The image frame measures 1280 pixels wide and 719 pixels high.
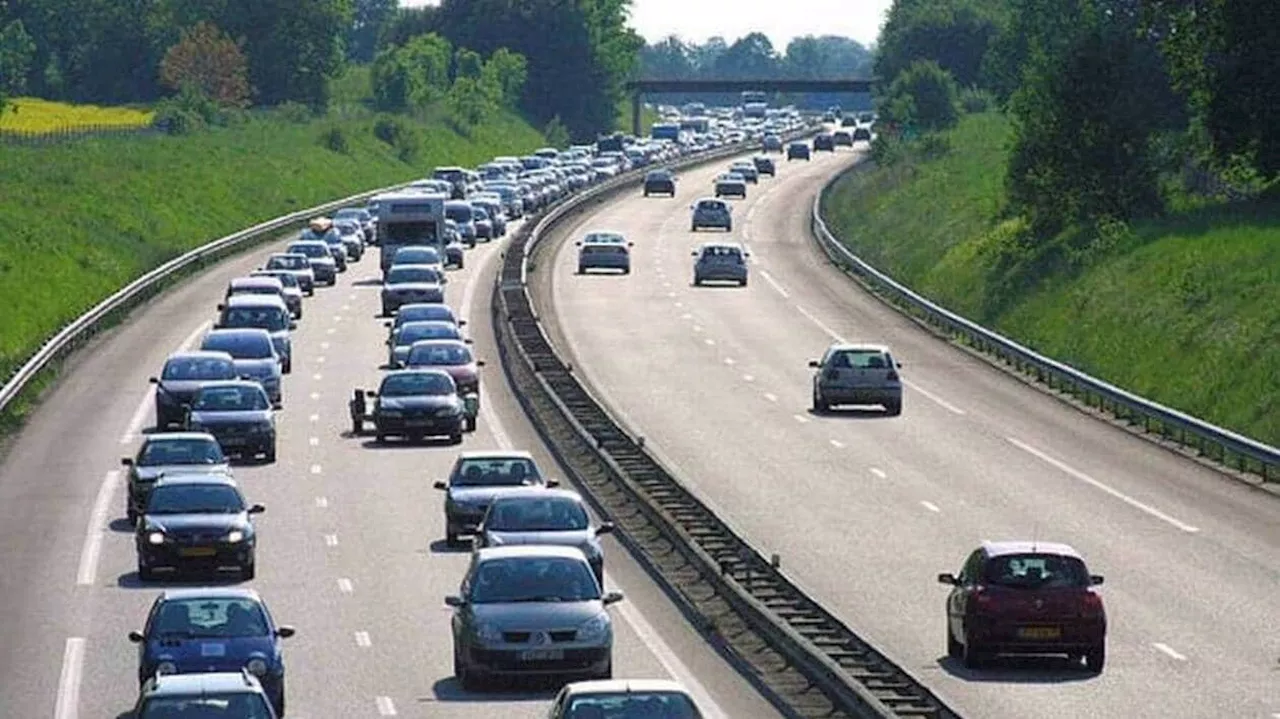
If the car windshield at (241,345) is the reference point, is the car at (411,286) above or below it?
below

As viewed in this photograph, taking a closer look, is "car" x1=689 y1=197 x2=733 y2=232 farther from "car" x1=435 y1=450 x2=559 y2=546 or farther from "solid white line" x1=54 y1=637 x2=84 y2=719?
"solid white line" x1=54 y1=637 x2=84 y2=719

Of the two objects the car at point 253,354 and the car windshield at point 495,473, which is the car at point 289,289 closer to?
the car at point 253,354

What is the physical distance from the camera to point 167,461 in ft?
169

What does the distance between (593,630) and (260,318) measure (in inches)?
1869

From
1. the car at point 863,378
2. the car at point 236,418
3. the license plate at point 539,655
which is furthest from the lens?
the car at point 863,378

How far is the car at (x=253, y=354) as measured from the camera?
69750 millimetres

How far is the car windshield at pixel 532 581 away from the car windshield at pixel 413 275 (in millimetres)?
61945

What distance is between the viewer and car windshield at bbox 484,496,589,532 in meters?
42.4

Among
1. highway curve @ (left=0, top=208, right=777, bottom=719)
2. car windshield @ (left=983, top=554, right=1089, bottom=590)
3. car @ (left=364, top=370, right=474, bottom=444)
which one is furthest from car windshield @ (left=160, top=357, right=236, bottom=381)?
car windshield @ (left=983, top=554, right=1089, bottom=590)

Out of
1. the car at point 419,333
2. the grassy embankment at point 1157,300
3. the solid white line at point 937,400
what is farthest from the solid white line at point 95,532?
the grassy embankment at point 1157,300

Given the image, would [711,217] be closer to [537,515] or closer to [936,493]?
[936,493]

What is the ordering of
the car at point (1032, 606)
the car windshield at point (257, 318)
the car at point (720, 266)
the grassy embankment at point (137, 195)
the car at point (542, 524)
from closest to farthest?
1. the car at point (1032, 606)
2. the car at point (542, 524)
3. the car windshield at point (257, 318)
4. the grassy embankment at point (137, 195)
5. the car at point (720, 266)

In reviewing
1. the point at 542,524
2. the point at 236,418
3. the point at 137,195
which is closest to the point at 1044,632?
the point at 542,524

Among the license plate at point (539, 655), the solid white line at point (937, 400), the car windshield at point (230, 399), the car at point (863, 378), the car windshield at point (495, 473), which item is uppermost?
the license plate at point (539, 655)
